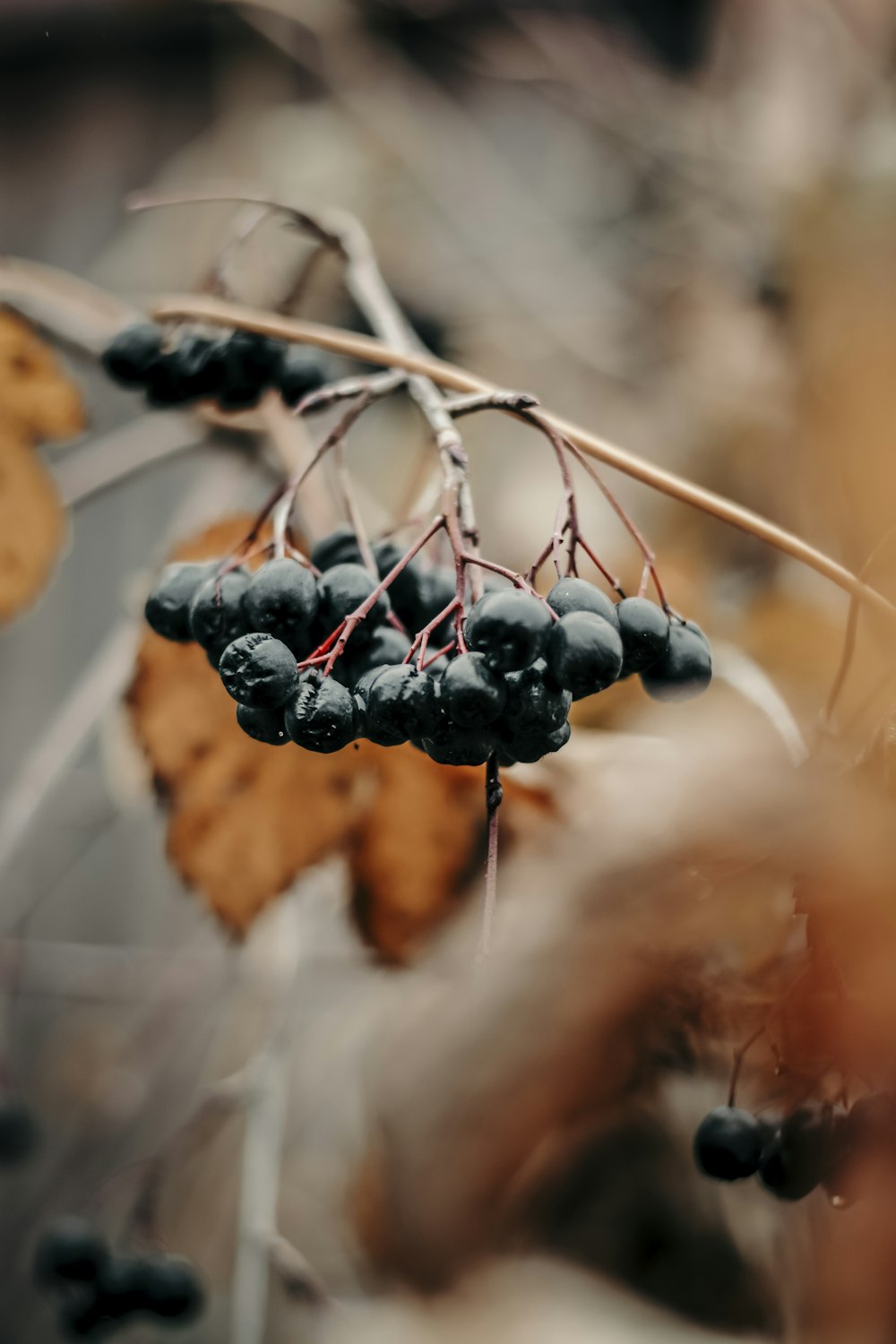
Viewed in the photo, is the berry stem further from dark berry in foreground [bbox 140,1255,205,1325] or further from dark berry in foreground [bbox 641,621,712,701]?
dark berry in foreground [bbox 140,1255,205,1325]

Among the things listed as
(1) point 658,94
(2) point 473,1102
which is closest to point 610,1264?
(2) point 473,1102

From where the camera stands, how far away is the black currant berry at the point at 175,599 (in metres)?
0.53

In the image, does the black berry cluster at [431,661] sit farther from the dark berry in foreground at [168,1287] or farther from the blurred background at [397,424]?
the dark berry in foreground at [168,1287]

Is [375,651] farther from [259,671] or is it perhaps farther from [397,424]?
[397,424]

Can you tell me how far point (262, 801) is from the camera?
2.21 feet

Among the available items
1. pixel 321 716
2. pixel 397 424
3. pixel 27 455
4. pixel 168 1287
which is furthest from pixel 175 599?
pixel 397 424

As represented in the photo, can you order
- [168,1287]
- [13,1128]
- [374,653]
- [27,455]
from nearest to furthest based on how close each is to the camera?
[374,653], [27,455], [168,1287], [13,1128]

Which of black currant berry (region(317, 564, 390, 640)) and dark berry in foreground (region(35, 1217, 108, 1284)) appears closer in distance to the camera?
black currant berry (region(317, 564, 390, 640))

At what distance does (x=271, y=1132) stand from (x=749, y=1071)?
403 millimetres

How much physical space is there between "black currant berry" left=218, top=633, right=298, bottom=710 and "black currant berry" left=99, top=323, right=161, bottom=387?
284mm

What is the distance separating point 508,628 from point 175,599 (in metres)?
0.22

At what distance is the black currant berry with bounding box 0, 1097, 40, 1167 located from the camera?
4.13ft

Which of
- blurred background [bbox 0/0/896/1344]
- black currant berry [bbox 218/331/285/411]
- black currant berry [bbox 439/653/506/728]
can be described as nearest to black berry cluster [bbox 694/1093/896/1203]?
blurred background [bbox 0/0/896/1344]

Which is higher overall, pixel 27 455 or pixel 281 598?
pixel 281 598
